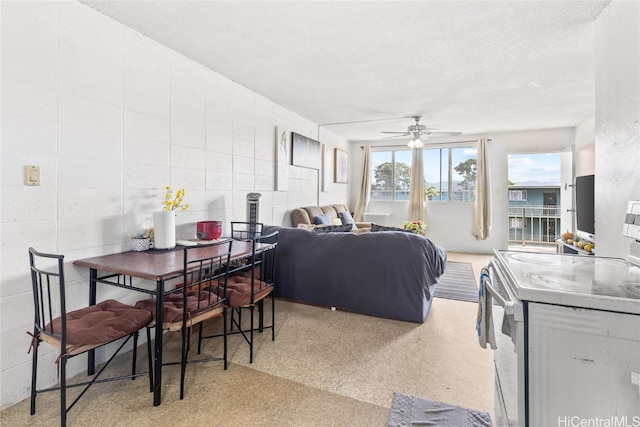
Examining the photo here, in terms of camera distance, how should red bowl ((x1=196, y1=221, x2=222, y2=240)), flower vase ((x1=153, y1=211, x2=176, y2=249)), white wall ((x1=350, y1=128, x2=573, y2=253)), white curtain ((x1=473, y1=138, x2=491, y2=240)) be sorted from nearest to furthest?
flower vase ((x1=153, y1=211, x2=176, y2=249))
red bowl ((x1=196, y1=221, x2=222, y2=240))
white wall ((x1=350, y1=128, x2=573, y2=253))
white curtain ((x1=473, y1=138, x2=491, y2=240))

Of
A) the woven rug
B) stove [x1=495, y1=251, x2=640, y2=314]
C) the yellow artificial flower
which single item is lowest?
the woven rug

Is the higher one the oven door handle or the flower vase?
the flower vase

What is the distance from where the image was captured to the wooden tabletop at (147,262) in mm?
1755

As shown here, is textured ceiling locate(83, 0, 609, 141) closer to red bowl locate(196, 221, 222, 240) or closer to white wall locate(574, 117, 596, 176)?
white wall locate(574, 117, 596, 176)

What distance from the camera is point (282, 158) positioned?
4.55 metres

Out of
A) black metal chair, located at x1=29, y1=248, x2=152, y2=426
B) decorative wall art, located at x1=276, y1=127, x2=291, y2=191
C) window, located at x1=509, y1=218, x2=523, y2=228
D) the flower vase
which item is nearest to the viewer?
black metal chair, located at x1=29, y1=248, x2=152, y2=426

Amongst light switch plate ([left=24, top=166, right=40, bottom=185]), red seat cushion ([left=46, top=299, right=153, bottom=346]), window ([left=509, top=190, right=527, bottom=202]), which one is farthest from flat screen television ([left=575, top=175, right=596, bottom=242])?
window ([left=509, top=190, right=527, bottom=202])

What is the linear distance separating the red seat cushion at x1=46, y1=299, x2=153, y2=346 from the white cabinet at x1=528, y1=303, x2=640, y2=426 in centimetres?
183

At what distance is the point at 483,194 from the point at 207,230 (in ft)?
18.1

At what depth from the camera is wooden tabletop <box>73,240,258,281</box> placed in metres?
1.75

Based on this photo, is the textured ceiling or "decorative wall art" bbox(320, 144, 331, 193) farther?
"decorative wall art" bbox(320, 144, 331, 193)

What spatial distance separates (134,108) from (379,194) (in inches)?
231

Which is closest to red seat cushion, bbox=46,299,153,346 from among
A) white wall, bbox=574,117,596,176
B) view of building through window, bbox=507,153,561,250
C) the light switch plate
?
the light switch plate

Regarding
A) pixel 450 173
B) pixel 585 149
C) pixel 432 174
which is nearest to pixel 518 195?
pixel 450 173
